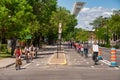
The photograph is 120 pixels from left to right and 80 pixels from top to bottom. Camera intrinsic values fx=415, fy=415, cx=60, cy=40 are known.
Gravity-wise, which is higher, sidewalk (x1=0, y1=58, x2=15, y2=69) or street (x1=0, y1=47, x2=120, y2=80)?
sidewalk (x1=0, y1=58, x2=15, y2=69)

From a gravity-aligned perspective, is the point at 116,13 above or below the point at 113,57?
above

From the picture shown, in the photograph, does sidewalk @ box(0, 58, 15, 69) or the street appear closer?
the street

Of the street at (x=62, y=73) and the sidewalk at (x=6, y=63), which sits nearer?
the street at (x=62, y=73)

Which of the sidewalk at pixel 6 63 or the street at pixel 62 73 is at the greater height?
the sidewalk at pixel 6 63

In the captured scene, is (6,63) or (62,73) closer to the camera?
(62,73)

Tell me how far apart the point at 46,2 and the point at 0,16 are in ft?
105

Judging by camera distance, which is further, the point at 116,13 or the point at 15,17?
the point at 116,13

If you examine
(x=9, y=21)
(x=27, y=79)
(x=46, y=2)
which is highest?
(x=46, y=2)

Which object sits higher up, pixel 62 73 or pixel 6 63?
pixel 6 63

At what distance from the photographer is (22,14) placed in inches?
1918

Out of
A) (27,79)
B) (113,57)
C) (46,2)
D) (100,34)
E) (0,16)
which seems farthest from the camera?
(100,34)

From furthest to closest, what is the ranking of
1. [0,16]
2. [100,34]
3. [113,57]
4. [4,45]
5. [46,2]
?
1. [100,34]
2. [46,2]
3. [4,45]
4. [0,16]
5. [113,57]

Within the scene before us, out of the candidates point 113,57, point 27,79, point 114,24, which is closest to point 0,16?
point 113,57

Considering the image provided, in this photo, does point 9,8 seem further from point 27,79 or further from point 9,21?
point 27,79
